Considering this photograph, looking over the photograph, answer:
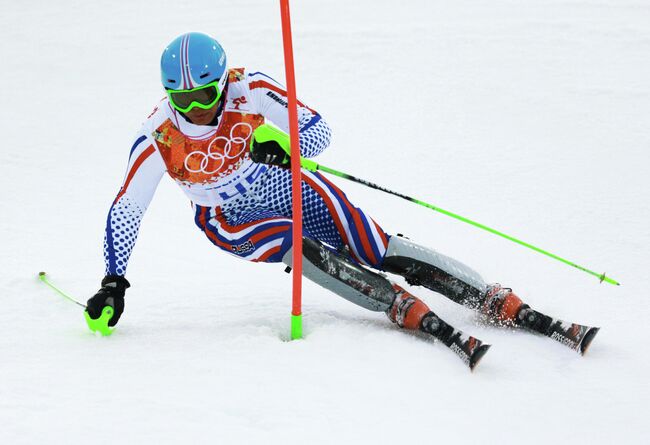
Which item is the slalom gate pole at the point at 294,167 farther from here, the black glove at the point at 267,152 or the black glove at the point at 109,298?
the black glove at the point at 109,298

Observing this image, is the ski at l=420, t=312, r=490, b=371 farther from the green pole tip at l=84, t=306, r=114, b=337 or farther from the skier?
the green pole tip at l=84, t=306, r=114, b=337

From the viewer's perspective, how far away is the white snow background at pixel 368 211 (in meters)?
2.64

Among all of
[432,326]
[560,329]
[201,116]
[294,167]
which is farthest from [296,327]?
[560,329]

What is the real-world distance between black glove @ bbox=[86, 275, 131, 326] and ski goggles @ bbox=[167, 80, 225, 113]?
0.73m

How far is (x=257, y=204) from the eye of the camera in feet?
11.2

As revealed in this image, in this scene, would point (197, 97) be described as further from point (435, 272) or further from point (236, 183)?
point (435, 272)

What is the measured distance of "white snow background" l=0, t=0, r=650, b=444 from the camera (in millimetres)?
2641

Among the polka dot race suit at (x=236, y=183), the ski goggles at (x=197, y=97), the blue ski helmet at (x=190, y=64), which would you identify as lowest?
the polka dot race suit at (x=236, y=183)

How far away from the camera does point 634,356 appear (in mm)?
3107

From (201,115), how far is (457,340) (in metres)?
1.26

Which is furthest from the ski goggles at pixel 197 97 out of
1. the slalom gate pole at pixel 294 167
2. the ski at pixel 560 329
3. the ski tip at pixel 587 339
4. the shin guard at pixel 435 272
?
the ski tip at pixel 587 339

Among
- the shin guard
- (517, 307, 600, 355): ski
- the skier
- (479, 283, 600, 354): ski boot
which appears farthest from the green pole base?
(517, 307, 600, 355): ski

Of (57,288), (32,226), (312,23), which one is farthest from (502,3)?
(57,288)

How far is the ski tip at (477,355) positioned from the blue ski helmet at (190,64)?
53.3 inches
